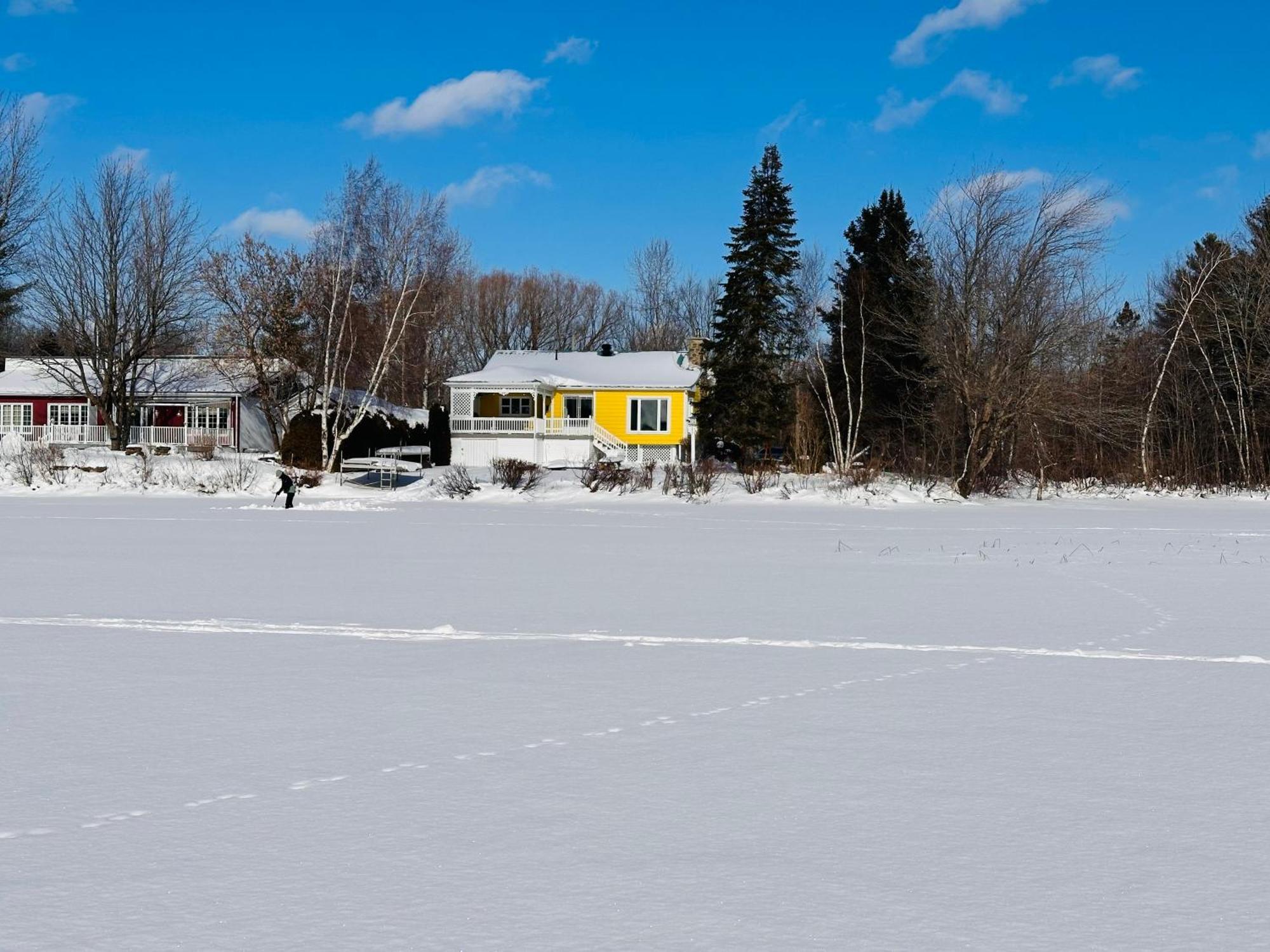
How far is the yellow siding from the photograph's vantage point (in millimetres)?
53719

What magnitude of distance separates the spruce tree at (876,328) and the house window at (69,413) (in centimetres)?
3550

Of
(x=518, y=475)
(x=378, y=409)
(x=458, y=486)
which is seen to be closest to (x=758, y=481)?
(x=518, y=475)

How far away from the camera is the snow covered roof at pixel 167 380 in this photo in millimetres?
53219

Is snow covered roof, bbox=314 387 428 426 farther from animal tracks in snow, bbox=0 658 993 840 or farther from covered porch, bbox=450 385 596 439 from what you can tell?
animal tracks in snow, bbox=0 658 993 840

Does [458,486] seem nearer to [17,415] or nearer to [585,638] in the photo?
[585,638]

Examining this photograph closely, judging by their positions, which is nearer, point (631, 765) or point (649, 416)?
point (631, 765)

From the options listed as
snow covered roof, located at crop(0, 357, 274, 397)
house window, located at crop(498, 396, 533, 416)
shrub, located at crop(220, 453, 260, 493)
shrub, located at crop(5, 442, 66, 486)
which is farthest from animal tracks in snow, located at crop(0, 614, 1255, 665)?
snow covered roof, located at crop(0, 357, 274, 397)

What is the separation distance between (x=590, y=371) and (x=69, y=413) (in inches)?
999

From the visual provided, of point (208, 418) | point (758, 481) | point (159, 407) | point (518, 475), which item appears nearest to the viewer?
point (518, 475)

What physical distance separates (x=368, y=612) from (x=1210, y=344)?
4112 cm

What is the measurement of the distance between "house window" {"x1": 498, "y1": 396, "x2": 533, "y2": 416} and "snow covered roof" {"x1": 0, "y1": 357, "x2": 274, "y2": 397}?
11.0 m

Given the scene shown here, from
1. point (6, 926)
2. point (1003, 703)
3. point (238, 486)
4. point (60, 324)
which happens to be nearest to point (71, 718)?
point (6, 926)

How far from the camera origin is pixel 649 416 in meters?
54.1

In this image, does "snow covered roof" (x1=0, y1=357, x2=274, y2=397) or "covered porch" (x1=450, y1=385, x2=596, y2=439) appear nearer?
"covered porch" (x1=450, y1=385, x2=596, y2=439)
